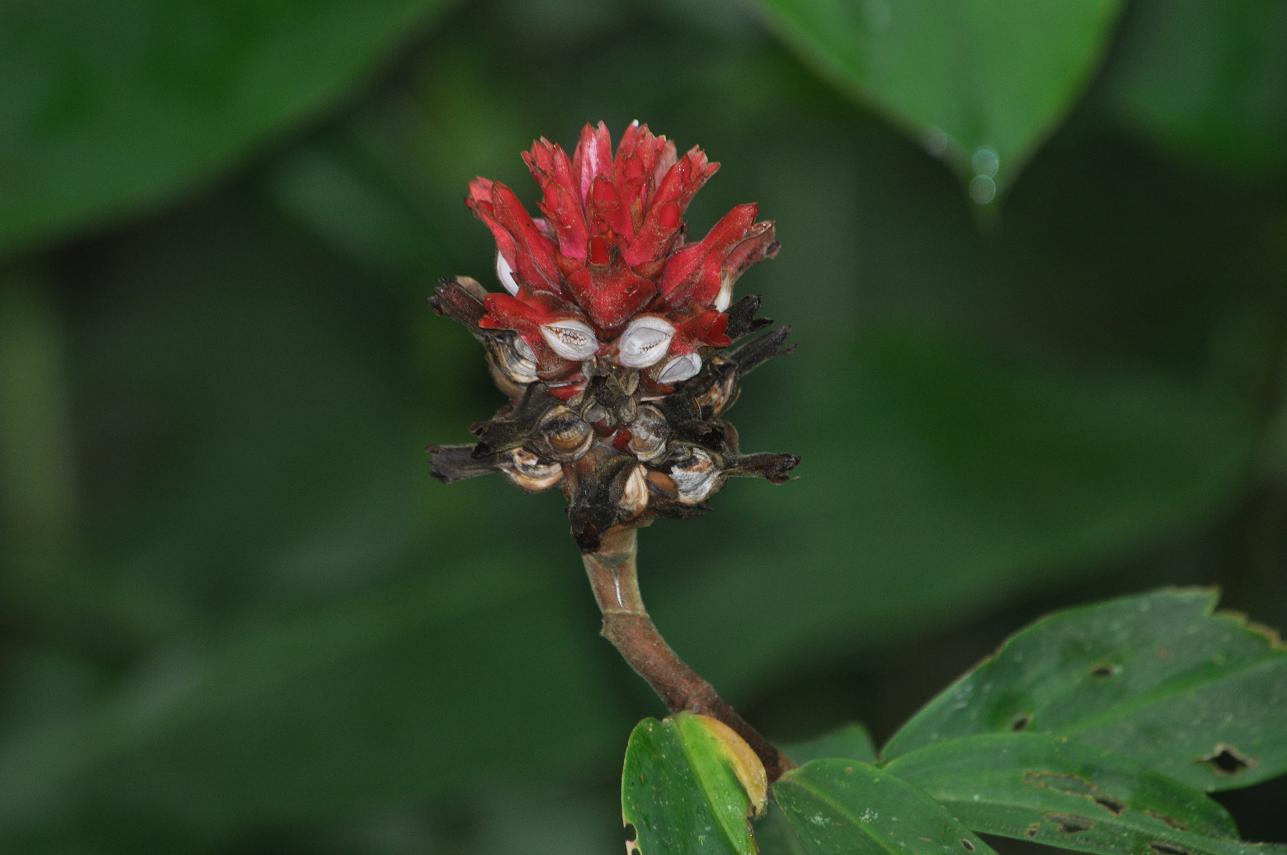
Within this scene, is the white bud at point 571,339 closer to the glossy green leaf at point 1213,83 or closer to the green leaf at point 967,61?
the green leaf at point 967,61

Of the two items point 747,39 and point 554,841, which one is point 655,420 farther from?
point 554,841

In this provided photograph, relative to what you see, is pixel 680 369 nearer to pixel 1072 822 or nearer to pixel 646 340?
pixel 646 340

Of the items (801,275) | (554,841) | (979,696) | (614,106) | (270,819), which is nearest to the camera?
(979,696)

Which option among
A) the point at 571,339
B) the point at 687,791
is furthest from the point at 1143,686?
the point at 571,339

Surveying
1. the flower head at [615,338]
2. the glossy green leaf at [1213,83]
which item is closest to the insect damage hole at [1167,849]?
the flower head at [615,338]

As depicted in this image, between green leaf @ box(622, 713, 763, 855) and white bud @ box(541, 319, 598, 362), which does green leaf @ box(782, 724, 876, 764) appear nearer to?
green leaf @ box(622, 713, 763, 855)

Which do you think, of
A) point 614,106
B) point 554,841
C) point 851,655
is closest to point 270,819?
point 554,841
